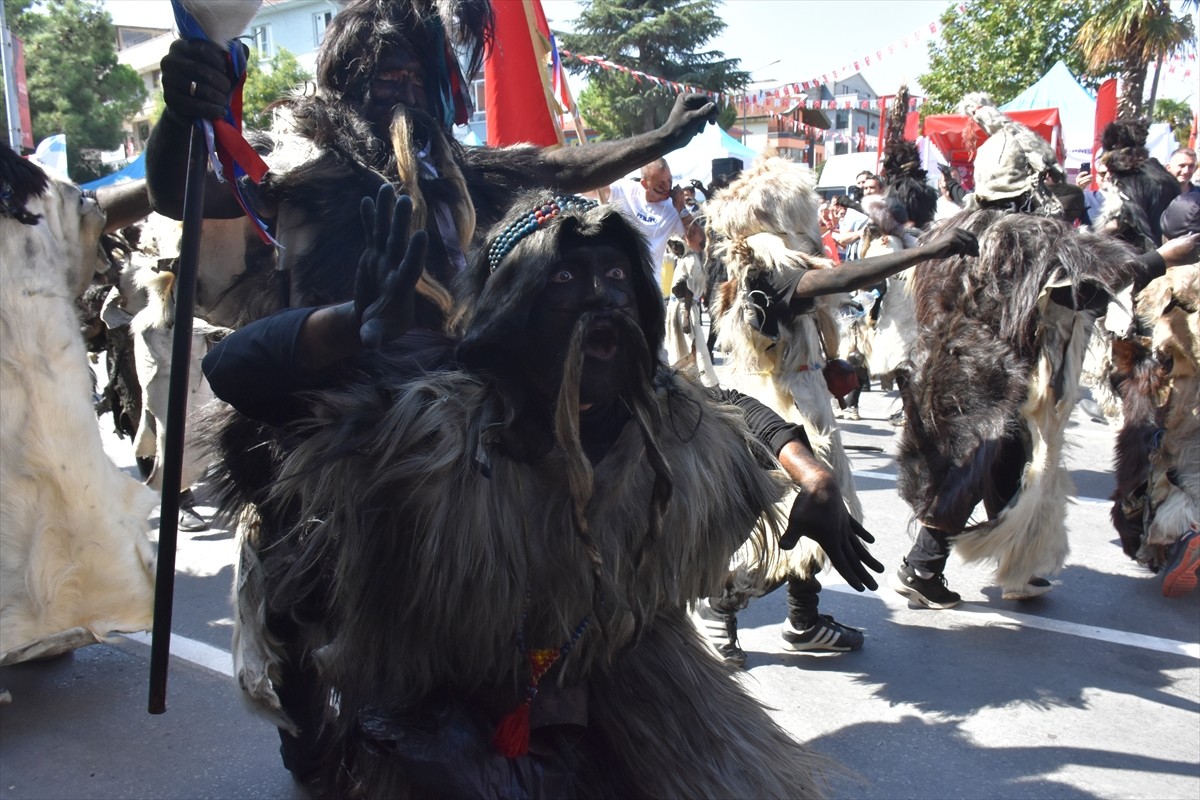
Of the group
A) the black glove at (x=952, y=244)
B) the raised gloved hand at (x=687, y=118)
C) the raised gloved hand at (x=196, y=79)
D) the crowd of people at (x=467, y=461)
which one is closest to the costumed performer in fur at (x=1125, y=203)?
the black glove at (x=952, y=244)

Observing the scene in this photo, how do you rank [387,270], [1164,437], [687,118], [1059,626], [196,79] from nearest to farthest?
[387,270]
[196,79]
[687,118]
[1059,626]
[1164,437]

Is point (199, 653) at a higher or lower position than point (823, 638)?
lower

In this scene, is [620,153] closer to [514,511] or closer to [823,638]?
[514,511]

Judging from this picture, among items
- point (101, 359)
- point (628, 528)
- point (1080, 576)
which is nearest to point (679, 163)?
point (101, 359)

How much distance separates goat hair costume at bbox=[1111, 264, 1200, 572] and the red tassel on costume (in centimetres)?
397

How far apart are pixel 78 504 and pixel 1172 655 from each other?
4288 mm

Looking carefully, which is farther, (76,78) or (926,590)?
(76,78)

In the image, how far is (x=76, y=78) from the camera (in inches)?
1068

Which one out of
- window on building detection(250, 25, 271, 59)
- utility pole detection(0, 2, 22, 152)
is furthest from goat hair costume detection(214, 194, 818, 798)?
utility pole detection(0, 2, 22, 152)

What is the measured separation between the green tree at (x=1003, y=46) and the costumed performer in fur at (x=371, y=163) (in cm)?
2047

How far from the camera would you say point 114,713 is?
374cm

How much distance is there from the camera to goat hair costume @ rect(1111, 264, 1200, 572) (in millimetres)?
4887

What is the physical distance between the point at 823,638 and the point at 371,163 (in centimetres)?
266

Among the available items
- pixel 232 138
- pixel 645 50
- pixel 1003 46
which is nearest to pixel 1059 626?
pixel 232 138
